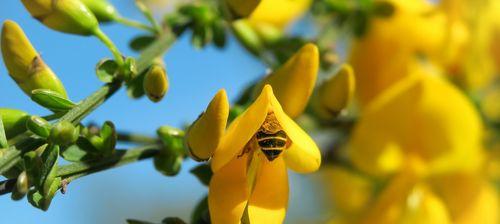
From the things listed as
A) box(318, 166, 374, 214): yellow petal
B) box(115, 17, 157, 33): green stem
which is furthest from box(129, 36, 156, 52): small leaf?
box(318, 166, 374, 214): yellow petal

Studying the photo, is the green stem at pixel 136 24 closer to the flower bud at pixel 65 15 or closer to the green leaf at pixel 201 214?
the flower bud at pixel 65 15

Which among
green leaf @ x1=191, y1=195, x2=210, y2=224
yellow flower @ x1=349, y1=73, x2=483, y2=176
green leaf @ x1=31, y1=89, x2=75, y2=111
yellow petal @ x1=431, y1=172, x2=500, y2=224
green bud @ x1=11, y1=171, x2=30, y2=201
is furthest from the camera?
yellow petal @ x1=431, y1=172, x2=500, y2=224

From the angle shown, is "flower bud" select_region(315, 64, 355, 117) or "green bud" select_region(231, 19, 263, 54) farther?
"green bud" select_region(231, 19, 263, 54)

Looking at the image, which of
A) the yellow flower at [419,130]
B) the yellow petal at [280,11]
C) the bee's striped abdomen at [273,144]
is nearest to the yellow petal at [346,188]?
the yellow flower at [419,130]

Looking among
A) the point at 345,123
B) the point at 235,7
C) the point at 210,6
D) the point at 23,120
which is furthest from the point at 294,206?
the point at 23,120

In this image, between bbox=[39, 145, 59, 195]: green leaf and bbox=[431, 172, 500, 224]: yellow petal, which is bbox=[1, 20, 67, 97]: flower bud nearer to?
bbox=[39, 145, 59, 195]: green leaf

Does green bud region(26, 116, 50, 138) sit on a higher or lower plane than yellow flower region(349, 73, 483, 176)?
higher

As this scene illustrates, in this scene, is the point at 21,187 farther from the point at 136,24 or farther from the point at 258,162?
the point at 136,24
